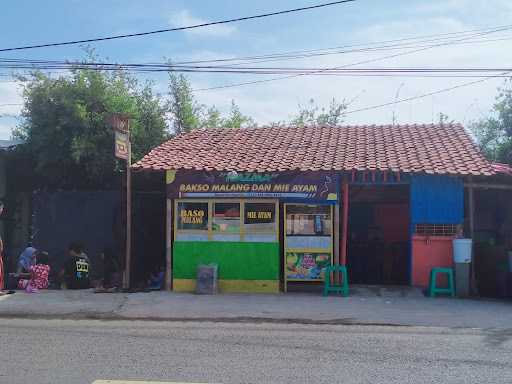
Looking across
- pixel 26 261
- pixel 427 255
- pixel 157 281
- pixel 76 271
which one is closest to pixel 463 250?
pixel 427 255

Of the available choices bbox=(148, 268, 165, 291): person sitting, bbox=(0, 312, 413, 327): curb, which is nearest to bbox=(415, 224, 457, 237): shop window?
bbox=(0, 312, 413, 327): curb

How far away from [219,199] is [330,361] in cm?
605

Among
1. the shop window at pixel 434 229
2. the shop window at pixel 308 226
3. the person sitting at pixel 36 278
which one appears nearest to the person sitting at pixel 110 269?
the person sitting at pixel 36 278

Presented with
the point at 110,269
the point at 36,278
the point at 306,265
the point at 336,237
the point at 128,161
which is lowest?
the point at 36,278

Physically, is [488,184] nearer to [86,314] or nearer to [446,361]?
[446,361]

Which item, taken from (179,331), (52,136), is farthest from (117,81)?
(179,331)

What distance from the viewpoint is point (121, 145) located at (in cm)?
1209

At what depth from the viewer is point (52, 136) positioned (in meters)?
15.0

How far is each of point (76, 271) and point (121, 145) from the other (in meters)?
2.97

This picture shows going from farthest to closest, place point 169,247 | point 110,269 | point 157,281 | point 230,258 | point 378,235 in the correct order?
point 378,235 → point 110,269 → point 157,281 → point 169,247 → point 230,258

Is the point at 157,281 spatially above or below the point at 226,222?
below

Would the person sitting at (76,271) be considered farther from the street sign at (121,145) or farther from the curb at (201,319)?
the curb at (201,319)

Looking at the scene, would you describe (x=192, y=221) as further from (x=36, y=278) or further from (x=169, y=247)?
(x=36, y=278)

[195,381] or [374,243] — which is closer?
[195,381]
